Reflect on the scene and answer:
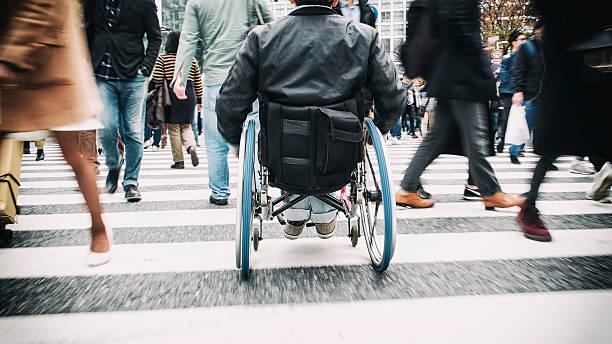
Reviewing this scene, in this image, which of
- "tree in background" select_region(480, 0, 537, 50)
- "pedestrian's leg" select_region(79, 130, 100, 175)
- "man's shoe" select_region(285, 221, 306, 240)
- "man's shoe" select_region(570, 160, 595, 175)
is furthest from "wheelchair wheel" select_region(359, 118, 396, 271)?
"tree in background" select_region(480, 0, 537, 50)

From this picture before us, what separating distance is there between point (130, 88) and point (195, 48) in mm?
828

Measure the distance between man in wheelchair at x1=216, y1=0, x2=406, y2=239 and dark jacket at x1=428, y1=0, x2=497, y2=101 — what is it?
1301 mm

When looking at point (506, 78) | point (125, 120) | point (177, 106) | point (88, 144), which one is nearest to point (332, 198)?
point (125, 120)

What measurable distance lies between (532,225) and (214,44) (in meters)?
2.99

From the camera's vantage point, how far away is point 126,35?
4.03 meters

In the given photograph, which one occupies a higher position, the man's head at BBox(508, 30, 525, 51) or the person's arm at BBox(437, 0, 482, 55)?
the man's head at BBox(508, 30, 525, 51)

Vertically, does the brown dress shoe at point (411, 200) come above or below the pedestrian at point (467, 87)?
below

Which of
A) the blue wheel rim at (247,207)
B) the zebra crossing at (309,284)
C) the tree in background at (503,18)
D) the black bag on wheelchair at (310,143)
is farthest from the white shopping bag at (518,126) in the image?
the tree in background at (503,18)

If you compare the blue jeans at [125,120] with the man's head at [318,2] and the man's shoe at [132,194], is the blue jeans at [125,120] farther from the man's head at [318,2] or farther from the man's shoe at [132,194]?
the man's head at [318,2]

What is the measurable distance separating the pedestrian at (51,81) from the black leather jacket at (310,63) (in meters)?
0.79

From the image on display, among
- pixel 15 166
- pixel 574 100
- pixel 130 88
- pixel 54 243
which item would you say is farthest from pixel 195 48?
pixel 574 100

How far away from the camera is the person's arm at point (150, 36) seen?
164 inches

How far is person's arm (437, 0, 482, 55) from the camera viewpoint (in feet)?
10.3

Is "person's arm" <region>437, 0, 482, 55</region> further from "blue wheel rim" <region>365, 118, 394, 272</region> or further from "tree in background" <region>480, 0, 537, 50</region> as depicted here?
"tree in background" <region>480, 0, 537, 50</region>
